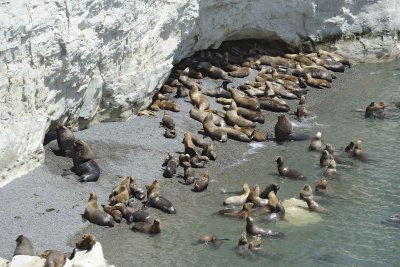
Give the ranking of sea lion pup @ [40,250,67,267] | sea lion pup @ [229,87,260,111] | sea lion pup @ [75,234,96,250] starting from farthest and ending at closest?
sea lion pup @ [229,87,260,111]
sea lion pup @ [75,234,96,250]
sea lion pup @ [40,250,67,267]

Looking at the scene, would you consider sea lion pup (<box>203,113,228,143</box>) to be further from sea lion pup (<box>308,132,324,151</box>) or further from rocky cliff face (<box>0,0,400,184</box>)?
sea lion pup (<box>308,132,324,151</box>)

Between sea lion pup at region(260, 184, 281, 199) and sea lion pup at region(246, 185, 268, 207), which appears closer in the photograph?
sea lion pup at region(246, 185, 268, 207)

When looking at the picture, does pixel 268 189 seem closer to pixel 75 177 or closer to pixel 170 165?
pixel 170 165

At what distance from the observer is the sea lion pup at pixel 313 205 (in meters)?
16.6

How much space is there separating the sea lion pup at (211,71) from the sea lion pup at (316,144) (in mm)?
4350

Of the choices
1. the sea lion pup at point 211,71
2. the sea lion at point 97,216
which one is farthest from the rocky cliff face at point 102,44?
the sea lion at point 97,216

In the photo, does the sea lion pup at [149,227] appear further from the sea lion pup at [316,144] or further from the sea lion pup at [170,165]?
the sea lion pup at [316,144]

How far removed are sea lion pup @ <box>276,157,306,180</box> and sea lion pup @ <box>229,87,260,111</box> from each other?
146 inches

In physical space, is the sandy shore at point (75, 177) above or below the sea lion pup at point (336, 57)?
below

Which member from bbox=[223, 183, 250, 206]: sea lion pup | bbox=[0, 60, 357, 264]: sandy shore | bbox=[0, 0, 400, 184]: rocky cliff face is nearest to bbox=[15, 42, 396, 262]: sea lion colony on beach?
bbox=[223, 183, 250, 206]: sea lion pup

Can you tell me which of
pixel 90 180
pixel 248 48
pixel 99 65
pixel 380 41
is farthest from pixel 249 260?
pixel 380 41

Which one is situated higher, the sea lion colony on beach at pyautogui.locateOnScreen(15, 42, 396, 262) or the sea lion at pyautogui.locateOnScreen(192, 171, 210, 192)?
the sea lion colony on beach at pyautogui.locateOnScreen(15, 42, 396, 262)

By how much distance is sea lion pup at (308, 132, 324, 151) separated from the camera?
20.2 m

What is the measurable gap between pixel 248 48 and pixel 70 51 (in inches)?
402
